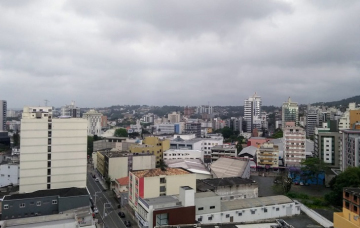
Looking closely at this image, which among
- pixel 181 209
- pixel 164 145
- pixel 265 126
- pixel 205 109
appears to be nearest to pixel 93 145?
pixel 164 145

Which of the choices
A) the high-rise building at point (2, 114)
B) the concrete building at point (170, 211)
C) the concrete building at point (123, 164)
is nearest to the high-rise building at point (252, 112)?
the concrete building at point (123, 164)

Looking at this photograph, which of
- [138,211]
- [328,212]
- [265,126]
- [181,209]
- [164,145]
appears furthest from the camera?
[265,126]

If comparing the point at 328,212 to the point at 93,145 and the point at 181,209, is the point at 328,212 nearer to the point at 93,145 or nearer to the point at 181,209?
the point at 181,209

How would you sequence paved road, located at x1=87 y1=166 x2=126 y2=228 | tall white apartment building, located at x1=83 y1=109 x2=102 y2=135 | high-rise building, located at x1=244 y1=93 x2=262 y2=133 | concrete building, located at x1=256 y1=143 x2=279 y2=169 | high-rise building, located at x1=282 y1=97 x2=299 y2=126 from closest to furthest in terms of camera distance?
paved road, located at x1=87 y1=166 x2=126 y2=228 < concrete building, located at x1=256 y1=143 x2=279 y2=169 < tall white apartment building, located at x1=83 y1=109 x2=102 y2=135 < high-rise building, located at x1=282 y1=97 x2=299 y2=126 < high-rise building, located at x1=244 y1=93 x2=262 y2=133

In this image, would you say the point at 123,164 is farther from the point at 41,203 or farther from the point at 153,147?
the point at 41,203

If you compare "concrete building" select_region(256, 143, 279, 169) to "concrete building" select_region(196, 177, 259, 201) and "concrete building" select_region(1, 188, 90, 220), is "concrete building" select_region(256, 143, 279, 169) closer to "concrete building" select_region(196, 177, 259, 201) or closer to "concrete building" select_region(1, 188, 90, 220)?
"concrete building" select_region(196, 177, 259, 201)

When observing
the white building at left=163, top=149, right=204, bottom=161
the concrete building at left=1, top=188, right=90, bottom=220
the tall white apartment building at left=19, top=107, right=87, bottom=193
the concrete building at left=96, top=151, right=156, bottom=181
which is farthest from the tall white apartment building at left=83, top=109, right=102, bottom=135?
the concrete building at left=1, top=188, right=90, bottom=220

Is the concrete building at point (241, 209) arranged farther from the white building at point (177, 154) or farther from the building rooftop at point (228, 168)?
the white building at point (177, 154)
